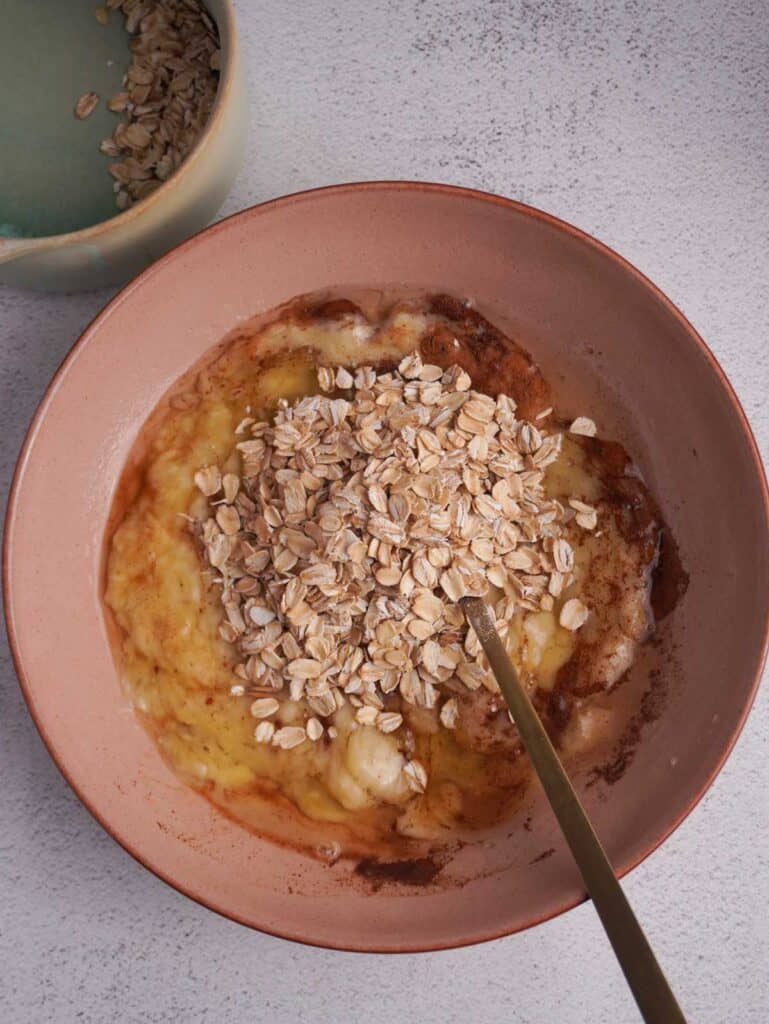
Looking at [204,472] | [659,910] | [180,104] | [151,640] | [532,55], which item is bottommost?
[659,910]

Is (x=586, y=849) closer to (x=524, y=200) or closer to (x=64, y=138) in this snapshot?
(x=524, y=200)

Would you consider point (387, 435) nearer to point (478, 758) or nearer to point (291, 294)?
point (291, 294)

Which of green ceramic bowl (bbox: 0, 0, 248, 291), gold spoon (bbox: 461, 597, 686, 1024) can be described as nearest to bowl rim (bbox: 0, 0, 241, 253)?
green ceramic bowl (bbox: 0, 0, 248, 291)

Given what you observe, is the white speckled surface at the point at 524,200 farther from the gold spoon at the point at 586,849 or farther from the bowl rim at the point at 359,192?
the gold spoon at the point at 586,849

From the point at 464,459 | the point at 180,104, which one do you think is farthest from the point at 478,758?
the point at 180,104

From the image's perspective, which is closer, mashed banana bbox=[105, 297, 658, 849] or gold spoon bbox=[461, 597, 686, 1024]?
gold spoon bbox=[461, 597, 686, 1024]

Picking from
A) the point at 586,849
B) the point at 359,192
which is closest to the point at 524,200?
the point at 359,192

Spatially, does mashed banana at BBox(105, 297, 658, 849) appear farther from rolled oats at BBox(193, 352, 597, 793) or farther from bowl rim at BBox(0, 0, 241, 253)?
bowl rim at BBox(0, 0, 241, 253)
